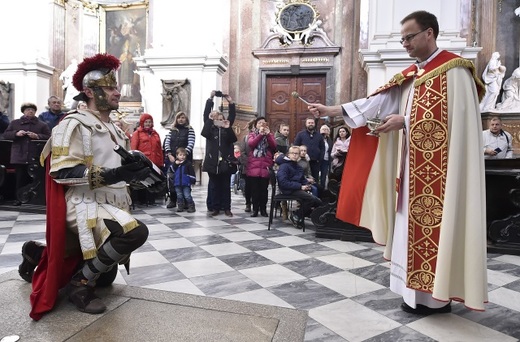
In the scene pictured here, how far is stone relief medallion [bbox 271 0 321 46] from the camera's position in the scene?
44.0 ft

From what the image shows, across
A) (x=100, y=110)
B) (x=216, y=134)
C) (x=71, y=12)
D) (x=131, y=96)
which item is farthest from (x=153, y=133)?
(x=71, y=12)

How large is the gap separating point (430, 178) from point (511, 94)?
31.4 ft

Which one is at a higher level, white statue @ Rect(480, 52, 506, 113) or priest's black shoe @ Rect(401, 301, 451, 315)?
white statue @ Rect(480, 52, 506, 113)

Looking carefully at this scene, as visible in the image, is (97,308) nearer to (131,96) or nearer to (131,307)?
(131,307)

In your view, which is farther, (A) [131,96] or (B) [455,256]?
(A) [131,96]

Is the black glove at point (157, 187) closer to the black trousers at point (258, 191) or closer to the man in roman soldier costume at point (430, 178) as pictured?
the man in roman soldier costume at point (430, 178)

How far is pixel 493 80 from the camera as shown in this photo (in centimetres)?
1034

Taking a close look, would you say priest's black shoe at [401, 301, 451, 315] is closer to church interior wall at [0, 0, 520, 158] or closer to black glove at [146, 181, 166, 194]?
black glove at [146, 181, 166, 194]

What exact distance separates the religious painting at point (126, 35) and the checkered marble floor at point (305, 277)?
1049cm

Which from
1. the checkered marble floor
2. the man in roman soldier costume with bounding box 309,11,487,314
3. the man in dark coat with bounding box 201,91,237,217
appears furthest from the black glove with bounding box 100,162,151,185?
the man in dark coat with bounding box 201,91,237,217

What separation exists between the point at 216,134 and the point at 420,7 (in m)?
5.08

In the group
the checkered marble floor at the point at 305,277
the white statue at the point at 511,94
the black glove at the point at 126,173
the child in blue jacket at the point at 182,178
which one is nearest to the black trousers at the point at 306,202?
the checkered marble floor at the point at 305,277

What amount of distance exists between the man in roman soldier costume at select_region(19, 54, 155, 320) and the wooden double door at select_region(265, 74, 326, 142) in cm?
1128

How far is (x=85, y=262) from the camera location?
254cm
